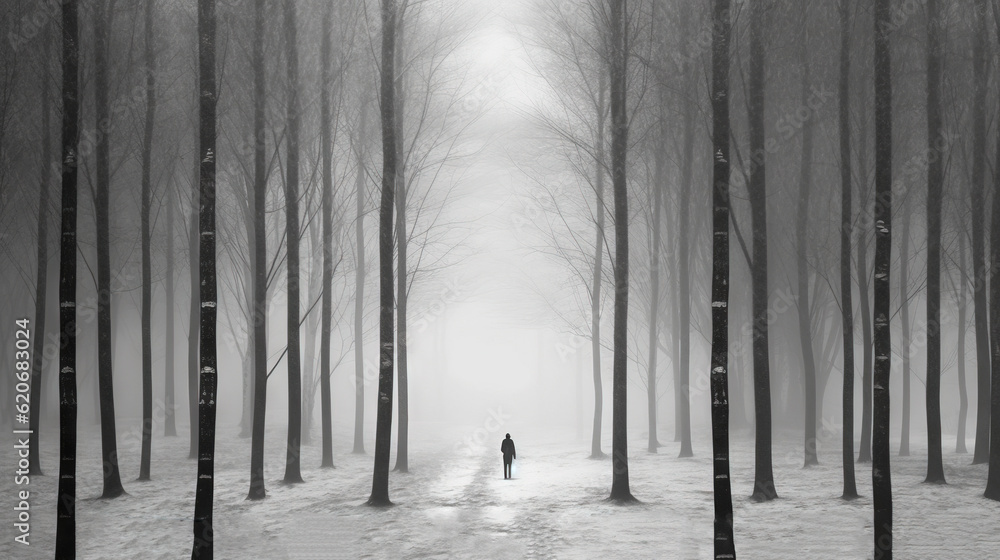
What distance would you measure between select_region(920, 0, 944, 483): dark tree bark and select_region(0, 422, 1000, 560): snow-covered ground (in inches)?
39.5

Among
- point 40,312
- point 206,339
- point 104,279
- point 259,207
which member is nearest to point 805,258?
point 259,207

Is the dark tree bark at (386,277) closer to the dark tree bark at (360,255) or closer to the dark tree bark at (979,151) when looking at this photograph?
the dark tree bark at (360,255)

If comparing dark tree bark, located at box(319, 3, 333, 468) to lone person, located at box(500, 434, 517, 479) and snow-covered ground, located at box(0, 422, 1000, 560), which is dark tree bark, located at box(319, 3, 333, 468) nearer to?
snow-covered ground, located at box(0, 422, 1000, 560)

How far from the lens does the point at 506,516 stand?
11.7 meters

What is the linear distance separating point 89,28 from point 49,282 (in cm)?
2446

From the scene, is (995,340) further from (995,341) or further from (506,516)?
(506,516)

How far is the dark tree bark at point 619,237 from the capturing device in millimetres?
12414

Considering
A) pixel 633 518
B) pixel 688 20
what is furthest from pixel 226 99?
pixel 633 518

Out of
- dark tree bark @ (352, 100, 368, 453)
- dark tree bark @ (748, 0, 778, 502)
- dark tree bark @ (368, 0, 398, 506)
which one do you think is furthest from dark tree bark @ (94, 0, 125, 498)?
dark tree bark @ (748, 0, 778, 502)

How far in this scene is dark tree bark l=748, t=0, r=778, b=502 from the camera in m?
12.3

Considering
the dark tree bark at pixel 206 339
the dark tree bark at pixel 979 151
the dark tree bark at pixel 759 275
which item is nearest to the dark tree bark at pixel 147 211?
the dark tree bark at pixel 206 339

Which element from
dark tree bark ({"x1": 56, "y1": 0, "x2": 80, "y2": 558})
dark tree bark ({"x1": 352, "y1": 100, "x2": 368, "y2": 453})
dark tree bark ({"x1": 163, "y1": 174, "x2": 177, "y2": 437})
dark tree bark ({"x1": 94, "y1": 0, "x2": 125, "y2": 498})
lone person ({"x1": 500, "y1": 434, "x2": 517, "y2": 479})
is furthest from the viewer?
dark tree bark ({"x1": 163, "y1": 174, "x2": 177, "y2": 437})

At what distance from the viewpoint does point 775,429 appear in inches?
1009

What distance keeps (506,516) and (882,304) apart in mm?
6717
